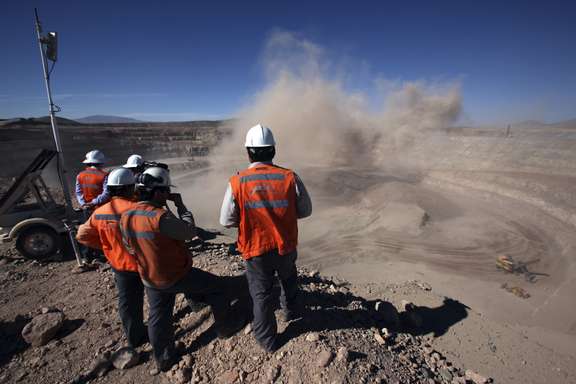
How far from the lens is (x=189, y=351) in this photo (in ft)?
9.80

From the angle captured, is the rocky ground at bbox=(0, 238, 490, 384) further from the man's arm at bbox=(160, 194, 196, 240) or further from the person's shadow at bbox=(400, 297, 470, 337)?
the man's arm at bbox=(160, 194, 196, 240)

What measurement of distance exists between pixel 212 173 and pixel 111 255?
14.8 m

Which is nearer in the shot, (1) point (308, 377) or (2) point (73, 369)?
(1) point (308, 377)

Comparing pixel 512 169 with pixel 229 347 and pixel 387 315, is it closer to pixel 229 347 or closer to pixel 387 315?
pixel 387 315

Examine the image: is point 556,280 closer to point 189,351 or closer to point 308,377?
point 308,377

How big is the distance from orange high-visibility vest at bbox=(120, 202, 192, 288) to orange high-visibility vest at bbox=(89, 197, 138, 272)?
16 cm

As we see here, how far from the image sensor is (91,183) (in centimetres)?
472

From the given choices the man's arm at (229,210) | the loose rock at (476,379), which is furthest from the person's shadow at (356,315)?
the man's arm at (229,210)

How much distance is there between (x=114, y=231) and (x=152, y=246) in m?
0.45

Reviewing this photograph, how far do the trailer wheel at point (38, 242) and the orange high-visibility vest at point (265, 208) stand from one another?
489 cm

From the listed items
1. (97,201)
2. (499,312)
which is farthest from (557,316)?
(97,201)

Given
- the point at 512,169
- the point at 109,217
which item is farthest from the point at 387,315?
the point at 512,169

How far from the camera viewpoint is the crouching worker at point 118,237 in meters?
2.57

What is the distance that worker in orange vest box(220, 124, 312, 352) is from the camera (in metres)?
2.43
